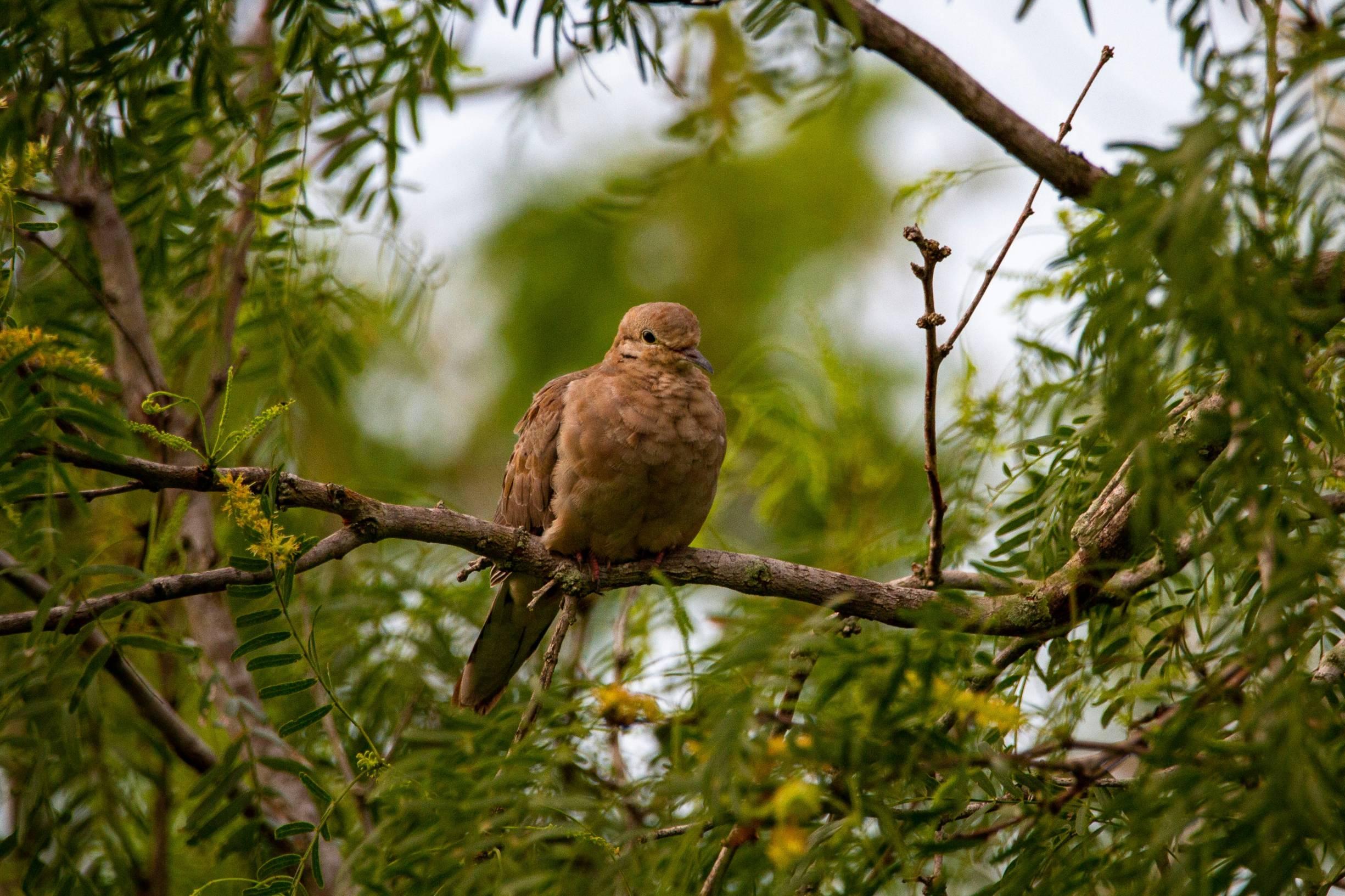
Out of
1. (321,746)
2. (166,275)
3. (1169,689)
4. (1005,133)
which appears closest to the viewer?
(1169,689)

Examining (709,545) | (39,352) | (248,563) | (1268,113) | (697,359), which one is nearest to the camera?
(1268,113)

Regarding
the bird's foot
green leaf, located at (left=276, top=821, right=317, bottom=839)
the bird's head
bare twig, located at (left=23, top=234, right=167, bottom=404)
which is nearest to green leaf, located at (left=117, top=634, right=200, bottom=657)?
green leaf, located at (left=276, top=821, right=317, bottom=839)

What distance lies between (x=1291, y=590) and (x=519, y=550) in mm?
2014

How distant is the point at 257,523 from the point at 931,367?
155 cm

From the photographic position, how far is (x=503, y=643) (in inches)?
165

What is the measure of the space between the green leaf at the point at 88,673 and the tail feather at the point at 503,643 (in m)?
1.96

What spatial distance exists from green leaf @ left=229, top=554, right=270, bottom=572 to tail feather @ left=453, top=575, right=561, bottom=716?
1.85 m

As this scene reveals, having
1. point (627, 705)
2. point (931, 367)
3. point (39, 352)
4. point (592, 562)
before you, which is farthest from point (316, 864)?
point (931, 367)

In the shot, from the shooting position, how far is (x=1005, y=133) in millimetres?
2867

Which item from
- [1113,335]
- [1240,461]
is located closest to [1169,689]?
[1240,461]

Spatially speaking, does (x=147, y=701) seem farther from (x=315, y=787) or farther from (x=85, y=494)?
(x=85, y=494)

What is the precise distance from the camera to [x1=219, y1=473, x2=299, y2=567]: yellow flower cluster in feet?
7.09

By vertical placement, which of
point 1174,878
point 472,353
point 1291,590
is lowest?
point 1174,878

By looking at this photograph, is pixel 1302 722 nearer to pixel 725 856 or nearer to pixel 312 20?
pixel 725 856
